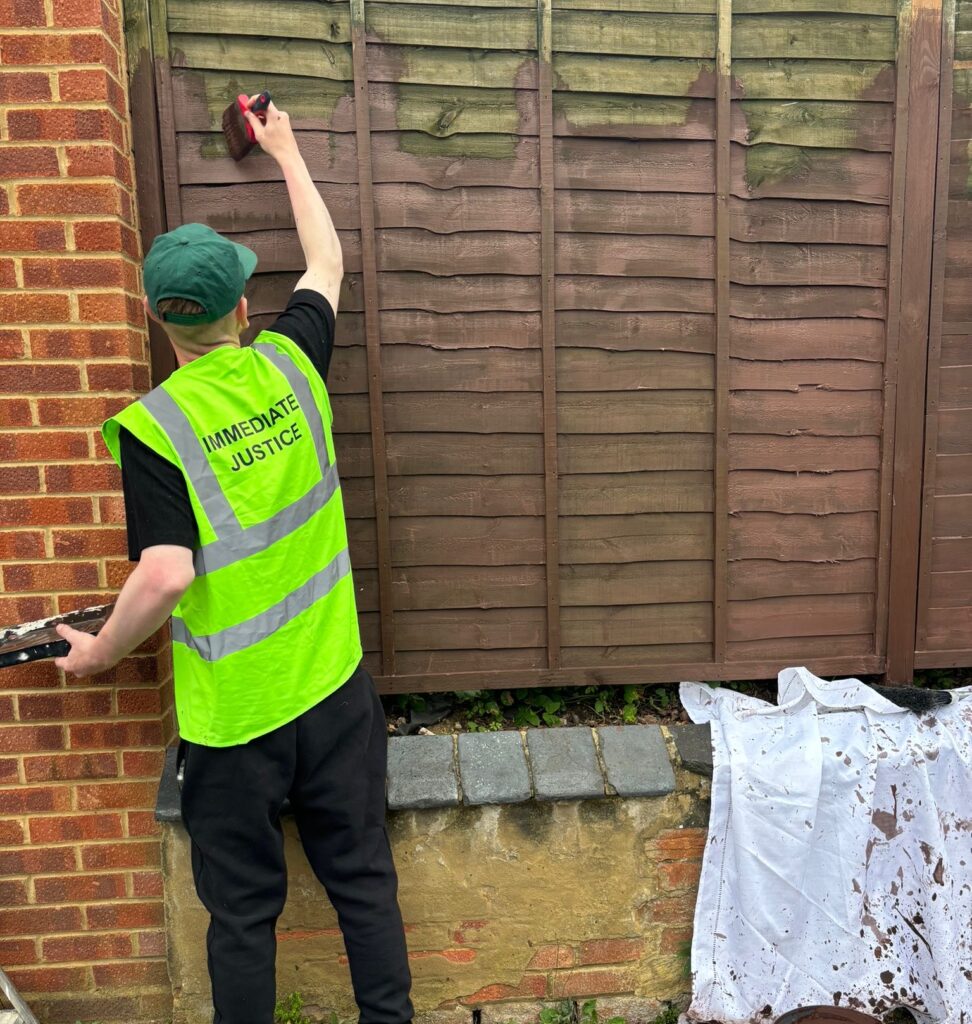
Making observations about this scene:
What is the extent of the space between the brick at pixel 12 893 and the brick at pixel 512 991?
1.32 metres

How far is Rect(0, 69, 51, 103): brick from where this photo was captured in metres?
2.12

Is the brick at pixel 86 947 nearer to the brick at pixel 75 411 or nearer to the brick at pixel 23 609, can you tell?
the brick at pixel 23 609

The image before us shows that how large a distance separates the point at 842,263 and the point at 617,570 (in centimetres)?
123

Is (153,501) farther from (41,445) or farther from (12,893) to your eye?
(12,893)

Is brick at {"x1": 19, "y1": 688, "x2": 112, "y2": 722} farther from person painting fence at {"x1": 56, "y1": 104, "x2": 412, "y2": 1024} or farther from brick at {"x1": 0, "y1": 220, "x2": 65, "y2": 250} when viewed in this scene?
brick at {"x1": 0, "y1": 220, "x2": 65, "y2": 250}

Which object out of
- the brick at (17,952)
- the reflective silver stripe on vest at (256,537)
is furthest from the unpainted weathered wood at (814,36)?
the brick at (17,952)

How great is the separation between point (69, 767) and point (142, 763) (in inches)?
7.8

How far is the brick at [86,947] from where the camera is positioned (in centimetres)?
240

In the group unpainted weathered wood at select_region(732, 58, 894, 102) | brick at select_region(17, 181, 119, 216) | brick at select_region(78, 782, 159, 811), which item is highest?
unpainted weathered wood at select_region(732, 58, 894, 102)

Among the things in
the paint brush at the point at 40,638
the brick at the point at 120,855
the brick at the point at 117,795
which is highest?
the paint brush at the point at 40,638

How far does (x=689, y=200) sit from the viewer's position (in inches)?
103

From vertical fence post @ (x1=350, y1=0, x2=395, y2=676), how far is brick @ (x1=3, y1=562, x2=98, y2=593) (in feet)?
2.73

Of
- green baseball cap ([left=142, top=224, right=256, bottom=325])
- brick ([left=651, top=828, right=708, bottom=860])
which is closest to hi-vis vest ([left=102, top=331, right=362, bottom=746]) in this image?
green baseball cap ([left=142, top=224, right=256, bottom=325])

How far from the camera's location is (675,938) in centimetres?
256
